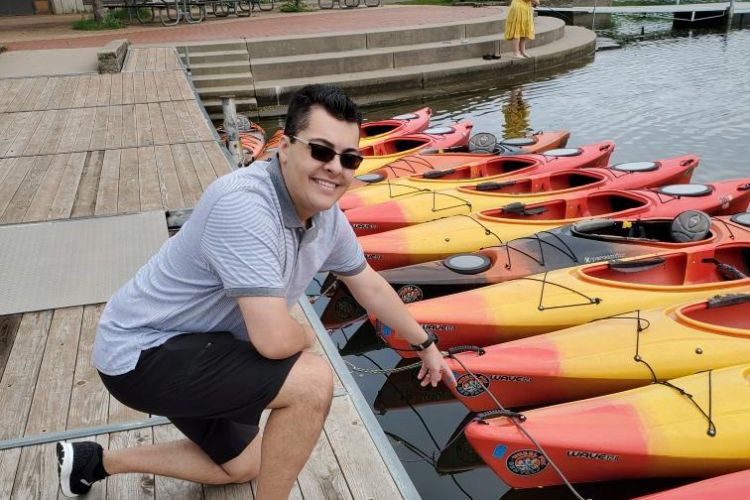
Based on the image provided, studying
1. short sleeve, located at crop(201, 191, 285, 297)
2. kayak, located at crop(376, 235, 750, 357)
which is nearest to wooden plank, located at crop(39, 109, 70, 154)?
kayak, located at crop(376, 235, 750, 357)

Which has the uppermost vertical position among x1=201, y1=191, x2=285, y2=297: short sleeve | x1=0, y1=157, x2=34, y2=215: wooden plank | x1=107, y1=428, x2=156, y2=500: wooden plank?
x1=201, y1=191, x2=285, y2=297: short sleeve

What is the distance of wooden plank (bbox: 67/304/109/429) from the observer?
2.99 metres

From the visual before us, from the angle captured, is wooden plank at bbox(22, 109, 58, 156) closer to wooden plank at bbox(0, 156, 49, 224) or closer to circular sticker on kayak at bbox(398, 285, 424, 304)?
wooden plank at bbox(0, 156, 49, 224)

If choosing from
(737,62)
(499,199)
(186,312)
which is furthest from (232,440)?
(737,62)

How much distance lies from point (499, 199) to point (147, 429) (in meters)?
4.92

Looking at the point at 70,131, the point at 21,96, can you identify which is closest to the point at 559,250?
the point at 70,131

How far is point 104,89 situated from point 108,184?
483cm

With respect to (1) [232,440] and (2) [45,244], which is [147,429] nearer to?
(1) [232,440]

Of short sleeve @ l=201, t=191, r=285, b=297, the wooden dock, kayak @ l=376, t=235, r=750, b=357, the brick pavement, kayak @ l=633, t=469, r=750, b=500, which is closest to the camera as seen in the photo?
short sleeve @ l=201, t=191, r=285, b=297

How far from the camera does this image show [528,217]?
6707 mm

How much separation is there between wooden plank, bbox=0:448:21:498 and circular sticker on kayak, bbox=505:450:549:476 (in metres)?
2.46

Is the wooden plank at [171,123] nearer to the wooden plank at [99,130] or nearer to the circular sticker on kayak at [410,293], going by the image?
the wooden plank at [99,130]

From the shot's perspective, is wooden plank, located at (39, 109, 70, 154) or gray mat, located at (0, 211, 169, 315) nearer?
gray mat, located at (0, 211, 169, 315)

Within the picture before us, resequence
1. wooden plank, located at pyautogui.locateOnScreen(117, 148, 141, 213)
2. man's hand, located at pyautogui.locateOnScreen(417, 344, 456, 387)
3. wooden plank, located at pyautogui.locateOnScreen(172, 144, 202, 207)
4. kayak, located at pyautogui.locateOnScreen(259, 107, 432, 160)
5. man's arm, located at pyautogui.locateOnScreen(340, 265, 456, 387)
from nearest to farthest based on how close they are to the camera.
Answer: man's arm, located at pyautogui.locateOnScreen(340, 265, 456, 387), man's hand, located at pyautogui.locateOnScreen(417, 344, 456, 387), wooden plank, located at pyautogui.locateOnScreen(117, 148, 141, 213), wooden plank, located at pyautogui.locateOnScreen(172, 144, 202, 207), kayak, located at pyautogui.locateOnScreen(259, 107, 432, 160)
